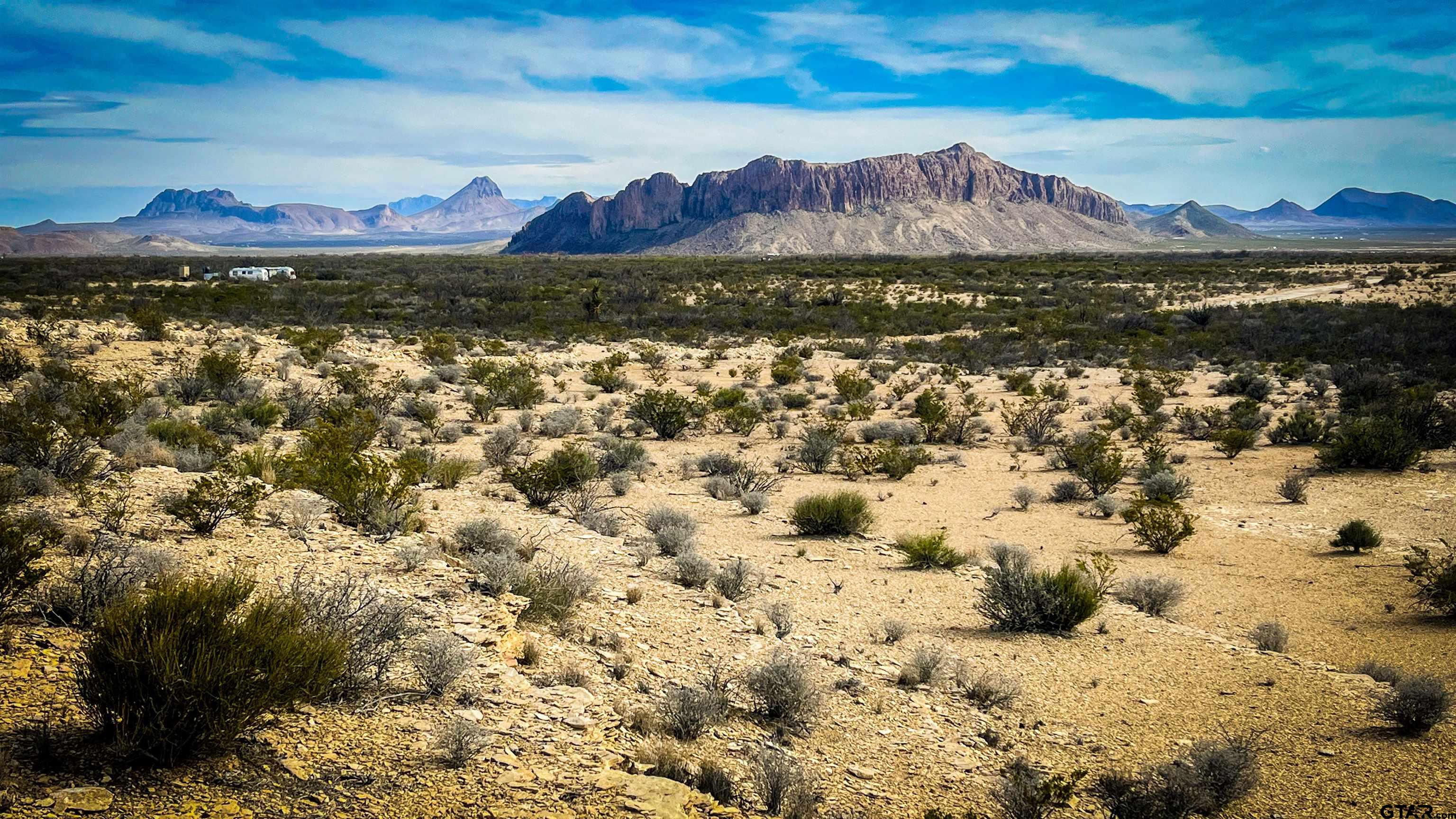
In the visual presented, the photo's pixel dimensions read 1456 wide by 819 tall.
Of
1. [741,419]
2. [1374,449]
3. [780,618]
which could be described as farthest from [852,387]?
[780,618]

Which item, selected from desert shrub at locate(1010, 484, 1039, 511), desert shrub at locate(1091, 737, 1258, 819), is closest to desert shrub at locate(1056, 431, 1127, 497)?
desert shrub at locate(1010, 484, 1039, 511)

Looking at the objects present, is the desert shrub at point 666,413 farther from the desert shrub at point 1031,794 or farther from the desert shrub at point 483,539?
the desert shrub at point 1031,794

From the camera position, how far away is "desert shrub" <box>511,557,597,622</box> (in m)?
6.29

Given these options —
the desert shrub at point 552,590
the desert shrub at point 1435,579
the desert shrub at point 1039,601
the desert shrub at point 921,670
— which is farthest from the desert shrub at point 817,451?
the desert shrub at point 1435,579

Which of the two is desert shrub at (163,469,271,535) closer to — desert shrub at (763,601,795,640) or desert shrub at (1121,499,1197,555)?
desert shrub at (763,601,795,640)

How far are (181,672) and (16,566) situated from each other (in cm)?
227

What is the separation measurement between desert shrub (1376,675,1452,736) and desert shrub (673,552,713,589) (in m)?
5.42

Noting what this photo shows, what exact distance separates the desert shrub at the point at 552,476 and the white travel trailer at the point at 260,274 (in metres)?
49.0

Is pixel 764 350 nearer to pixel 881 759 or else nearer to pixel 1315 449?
pixel 1315 449

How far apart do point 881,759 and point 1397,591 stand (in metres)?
6.85

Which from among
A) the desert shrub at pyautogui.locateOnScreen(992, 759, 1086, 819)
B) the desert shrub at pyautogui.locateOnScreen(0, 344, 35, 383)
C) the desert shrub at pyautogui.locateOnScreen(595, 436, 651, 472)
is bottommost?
the desert shrub at pyautogui.locateOnScreen(992, 759, 1086, 819)

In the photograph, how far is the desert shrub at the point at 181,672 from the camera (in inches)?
134

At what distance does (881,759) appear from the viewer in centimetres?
486

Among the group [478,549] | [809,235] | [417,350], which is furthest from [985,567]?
[809,235]
